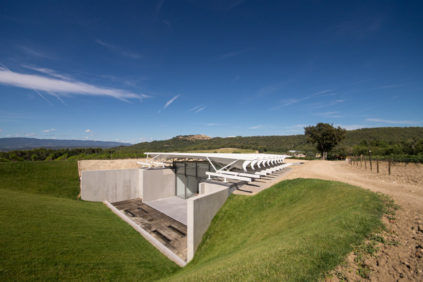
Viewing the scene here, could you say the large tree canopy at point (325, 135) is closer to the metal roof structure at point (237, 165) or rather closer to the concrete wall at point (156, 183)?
the metal roof structure at point (237, 165)

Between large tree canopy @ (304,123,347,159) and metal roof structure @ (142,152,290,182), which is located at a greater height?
large tree canopy @ (304,123,347,159)

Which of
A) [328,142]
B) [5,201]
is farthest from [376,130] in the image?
[5,201]

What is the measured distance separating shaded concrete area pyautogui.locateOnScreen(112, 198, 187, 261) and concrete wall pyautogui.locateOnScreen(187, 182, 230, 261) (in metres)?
0.92

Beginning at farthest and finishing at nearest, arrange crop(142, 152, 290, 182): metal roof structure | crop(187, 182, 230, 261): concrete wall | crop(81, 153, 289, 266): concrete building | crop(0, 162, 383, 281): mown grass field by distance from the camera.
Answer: crop(142, 152, 290, 182): metal roof structure
crop(81, 153, 289, 266): concrete building
crop(187, 182, 230, 261): concrete wall
crop(0, 162, 383, 281): mown grass field

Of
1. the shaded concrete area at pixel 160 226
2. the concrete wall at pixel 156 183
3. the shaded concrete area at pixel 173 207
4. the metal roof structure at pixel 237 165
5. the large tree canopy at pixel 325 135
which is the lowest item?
the shaded concrete area at pixel 173 207

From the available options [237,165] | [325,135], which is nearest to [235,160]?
[237,165]

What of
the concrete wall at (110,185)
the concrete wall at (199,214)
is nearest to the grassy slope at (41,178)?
the concrete wall at (110,185)

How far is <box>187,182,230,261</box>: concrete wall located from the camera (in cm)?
695

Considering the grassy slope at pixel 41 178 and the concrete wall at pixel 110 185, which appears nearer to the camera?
the grassy slope at pixel 41 178

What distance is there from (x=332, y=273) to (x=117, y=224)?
10.2m

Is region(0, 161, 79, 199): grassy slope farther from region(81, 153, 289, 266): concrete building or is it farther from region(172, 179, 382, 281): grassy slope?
region(172, 179, 382, 281): grassy slope

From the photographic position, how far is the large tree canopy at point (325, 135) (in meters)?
25.7

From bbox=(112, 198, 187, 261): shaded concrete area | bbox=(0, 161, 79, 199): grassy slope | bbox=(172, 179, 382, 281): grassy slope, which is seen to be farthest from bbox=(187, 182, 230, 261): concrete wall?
bbox=(0, 161, 79, 199): grassy slope

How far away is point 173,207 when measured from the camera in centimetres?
1377
